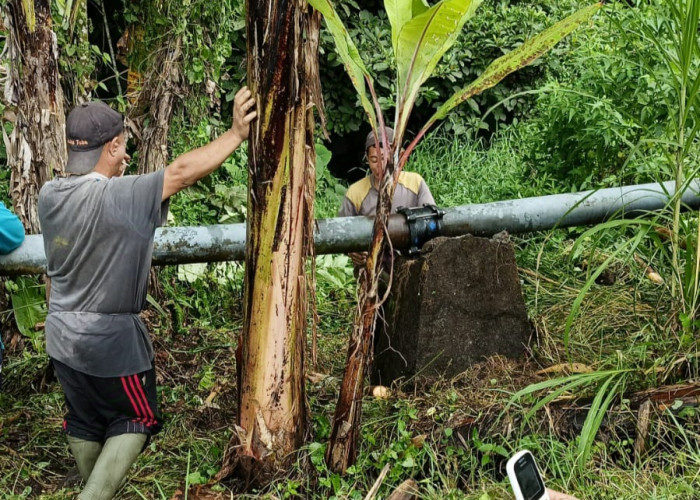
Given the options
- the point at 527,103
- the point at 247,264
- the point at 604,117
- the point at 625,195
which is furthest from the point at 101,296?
the point at 527,103

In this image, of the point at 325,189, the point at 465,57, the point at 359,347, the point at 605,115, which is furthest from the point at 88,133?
the point at 465,57

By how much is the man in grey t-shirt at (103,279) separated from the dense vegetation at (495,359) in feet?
0.95

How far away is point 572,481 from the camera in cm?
331

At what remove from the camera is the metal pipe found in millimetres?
4121

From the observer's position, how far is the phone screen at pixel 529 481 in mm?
2389

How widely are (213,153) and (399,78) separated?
2.48ft

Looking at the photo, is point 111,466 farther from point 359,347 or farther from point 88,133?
point 88,133

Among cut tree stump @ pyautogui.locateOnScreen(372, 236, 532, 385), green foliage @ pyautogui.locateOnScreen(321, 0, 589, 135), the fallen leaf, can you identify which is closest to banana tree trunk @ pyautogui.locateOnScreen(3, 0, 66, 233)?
cut tree stump @ pyautogui.locateOnScreen(372, 236, 532, 385)

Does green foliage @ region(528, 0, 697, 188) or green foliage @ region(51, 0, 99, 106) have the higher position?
green foliage @ region(51, 0, 99, 106)

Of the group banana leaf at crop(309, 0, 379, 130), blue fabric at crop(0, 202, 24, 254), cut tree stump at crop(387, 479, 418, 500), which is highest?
banana leaf at crop(309, 0, 379, 130)

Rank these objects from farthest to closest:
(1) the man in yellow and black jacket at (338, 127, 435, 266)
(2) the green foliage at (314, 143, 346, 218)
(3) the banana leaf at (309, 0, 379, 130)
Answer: (2) the green foliage at (314, 143, 346, 218) → (1) the man in yellow and black jacket at (338, 127, 435, 266) → (3) the banana leaf at (309, 0, 379, 130)

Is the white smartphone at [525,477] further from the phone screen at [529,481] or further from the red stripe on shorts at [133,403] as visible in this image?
the red stripe on shorts at [133,403]

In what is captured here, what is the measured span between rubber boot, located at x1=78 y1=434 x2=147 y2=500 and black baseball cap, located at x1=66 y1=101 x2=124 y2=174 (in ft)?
3.61

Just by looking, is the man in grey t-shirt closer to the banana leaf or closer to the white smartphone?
the banana leaf
